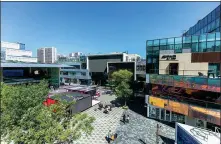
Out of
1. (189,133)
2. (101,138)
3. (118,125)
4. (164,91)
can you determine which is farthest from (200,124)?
(101,138)

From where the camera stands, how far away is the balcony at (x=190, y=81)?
1513 cm

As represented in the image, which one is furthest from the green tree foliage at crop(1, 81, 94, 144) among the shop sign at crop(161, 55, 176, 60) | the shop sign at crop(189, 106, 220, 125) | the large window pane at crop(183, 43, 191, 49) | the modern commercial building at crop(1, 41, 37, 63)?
the modern commercial building at crop(1, 41, 37, 63)

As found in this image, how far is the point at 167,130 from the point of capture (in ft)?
59.9

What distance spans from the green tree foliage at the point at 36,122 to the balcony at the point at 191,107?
13.0 metres

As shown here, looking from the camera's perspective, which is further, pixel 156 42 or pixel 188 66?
pixel 156 42

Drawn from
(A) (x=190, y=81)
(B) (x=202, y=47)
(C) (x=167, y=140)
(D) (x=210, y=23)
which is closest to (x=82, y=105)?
(C) (x=167, y=140)

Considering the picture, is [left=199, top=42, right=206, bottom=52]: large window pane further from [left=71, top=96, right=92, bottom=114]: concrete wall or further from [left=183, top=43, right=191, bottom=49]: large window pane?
[left=71, top=96, right=92, bottom=114]: concrete wall

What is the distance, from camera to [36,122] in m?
9.89

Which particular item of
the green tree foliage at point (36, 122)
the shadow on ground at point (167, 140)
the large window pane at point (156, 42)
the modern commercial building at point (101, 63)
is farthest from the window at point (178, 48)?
the modern commercial building at point (101, 63)

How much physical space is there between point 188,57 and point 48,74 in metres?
38.4

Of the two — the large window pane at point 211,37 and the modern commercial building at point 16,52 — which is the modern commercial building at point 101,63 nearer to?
the modern commercial building at point 16,52

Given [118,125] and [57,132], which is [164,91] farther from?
[57,132]

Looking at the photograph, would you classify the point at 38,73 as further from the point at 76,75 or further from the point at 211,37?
the point at 211,37

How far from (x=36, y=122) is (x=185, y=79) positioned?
16689 mm
